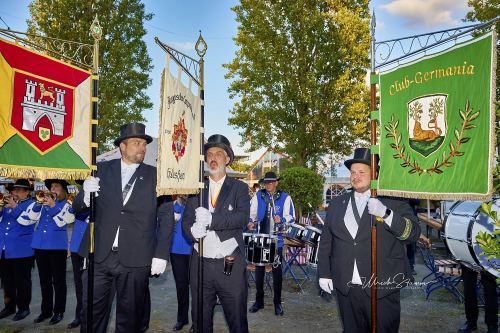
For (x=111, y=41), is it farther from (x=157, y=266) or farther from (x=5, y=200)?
(x=157, y=266)

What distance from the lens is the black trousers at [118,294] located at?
13.2 ft

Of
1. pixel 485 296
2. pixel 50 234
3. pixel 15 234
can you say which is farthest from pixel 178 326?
pixel 485 296

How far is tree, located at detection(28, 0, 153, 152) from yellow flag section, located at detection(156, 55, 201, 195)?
68.3 ft

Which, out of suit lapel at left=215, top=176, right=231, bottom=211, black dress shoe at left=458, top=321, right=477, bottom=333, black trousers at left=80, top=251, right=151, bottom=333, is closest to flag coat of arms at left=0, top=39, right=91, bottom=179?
black trousers at left=80, top=251, right=151, bottom=333

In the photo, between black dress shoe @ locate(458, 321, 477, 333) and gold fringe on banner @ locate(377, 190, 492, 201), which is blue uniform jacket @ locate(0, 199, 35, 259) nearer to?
gold fringe on banner @ locate(377, 190, 492, 201)

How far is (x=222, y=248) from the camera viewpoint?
4.23 m

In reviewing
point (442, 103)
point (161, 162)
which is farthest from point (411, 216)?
point (161, 162)

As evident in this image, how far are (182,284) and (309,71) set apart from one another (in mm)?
18350

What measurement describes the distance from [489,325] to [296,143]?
17872 millimetres

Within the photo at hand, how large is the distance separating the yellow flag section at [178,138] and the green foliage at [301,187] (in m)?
12.5

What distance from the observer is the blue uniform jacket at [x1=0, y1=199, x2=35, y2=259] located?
249 inches

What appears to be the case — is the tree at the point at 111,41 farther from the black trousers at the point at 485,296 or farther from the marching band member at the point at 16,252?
the black trousers at the point at 485,296

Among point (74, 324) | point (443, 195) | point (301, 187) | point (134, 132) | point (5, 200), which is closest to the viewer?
point (443, 195)

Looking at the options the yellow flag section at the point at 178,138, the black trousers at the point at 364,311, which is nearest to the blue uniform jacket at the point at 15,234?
the yellow flag section at the point at 178,138
